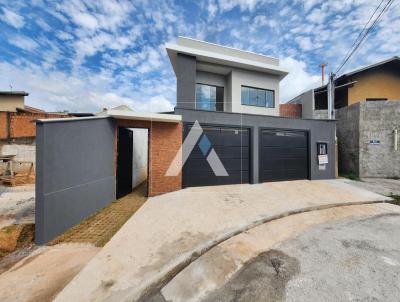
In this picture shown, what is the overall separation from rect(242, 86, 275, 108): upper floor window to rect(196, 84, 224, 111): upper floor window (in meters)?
1.51

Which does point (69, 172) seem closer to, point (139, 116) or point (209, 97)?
point (139, 116)

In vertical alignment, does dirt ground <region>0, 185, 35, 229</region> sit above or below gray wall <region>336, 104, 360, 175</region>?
below

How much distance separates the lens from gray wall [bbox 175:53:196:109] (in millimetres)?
8961

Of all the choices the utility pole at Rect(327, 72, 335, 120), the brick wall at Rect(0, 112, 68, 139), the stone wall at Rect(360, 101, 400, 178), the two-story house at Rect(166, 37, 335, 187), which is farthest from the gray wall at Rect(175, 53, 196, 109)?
the stone wall at Rect(360, 101, 400, 178)

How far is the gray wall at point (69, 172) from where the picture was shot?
3.43 metres

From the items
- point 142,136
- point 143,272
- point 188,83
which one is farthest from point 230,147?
point 143,272

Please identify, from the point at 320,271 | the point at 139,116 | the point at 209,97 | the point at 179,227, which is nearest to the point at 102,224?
the point at 179,227

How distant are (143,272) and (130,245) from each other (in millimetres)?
870

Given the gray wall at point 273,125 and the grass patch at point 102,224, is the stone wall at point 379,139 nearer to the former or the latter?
the gray wall at point 273,125

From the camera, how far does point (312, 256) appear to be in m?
2.99

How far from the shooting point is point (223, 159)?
7863mm

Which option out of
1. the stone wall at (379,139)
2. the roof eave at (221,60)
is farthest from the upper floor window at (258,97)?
the stone wall at (379,139)

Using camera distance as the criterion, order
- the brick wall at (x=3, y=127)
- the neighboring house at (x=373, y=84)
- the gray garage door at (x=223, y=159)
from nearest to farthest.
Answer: the gray garage door at (x=223, y=159), the brick wall at (x=3, y=127), the neighboring house at (x=373, y=84)

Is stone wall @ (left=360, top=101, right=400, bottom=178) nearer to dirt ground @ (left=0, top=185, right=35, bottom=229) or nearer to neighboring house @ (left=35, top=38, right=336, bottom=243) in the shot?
neighboring house @ (left=35, top=38, right=336, bottom=243)
